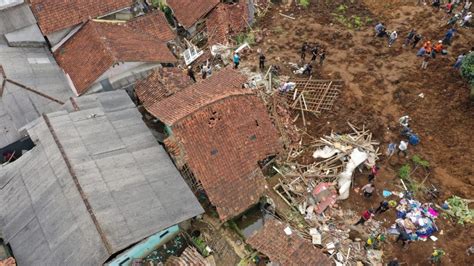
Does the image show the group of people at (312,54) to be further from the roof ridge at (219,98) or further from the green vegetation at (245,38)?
the roof ridge at (219,98)

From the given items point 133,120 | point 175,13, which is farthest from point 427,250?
point 175,13

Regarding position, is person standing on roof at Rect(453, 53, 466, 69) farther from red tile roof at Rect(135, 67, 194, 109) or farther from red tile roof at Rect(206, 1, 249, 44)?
red tile roof at Rect(135, 67, 194, 109)

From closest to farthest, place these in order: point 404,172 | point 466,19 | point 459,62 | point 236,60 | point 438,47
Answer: point 404,172 < point 459,62 < point 438,47 < point 236,60 < point 466,19

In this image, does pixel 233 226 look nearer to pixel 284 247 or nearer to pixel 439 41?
pixel 284 247

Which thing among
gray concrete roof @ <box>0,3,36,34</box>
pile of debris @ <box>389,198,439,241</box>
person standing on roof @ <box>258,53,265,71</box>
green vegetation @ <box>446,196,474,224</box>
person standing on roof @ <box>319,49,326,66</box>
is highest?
gray concrete roof @ <box>0,3,36,34</box>

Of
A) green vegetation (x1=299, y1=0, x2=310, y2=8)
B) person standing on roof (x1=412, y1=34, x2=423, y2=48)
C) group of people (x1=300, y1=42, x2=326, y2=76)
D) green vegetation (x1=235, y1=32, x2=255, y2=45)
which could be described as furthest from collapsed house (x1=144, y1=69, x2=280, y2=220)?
green vegetation (x1=299, y1=0, x2=310, y2=8)

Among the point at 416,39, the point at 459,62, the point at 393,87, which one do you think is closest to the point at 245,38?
the point at 393,87
